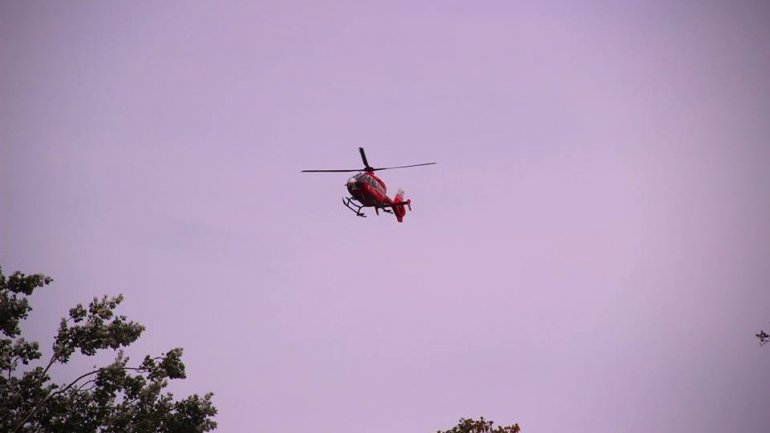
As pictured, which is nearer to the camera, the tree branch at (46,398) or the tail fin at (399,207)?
the tree branch at (46,398)

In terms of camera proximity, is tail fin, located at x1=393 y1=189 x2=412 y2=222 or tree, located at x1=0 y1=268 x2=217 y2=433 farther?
tail fin, located at x1=393 y1=189 x2=412 y2=222

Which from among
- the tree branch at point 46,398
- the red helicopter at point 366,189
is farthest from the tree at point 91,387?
the red helicopter at point 366,189

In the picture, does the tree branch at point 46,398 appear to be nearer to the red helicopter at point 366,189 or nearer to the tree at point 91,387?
the tree at point 91,387

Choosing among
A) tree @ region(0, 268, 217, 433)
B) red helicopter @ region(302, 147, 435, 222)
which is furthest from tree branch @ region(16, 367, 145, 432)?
red helicopter @ region(302, 147, 435, 222)

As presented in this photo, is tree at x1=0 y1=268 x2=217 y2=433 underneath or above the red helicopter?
underneath

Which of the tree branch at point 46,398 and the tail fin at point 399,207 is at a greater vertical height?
the tail fin at point 399,207

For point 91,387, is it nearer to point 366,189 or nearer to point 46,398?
point 46,398

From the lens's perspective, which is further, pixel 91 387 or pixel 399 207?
pixel 399 207

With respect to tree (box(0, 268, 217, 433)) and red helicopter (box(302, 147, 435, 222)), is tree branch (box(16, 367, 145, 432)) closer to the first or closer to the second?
tree (box(0, 268, 217, 433))

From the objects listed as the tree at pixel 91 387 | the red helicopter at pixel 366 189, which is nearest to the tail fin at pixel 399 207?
the red helicopter at pixel 366 189

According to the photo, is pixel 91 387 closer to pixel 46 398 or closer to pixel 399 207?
pixel 46 398

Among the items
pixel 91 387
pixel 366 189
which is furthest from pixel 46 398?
pixel 366 189

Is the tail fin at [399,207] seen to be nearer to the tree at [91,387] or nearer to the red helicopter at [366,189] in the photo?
the red helicopter at [366,189]

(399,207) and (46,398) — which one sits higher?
(399,207)
